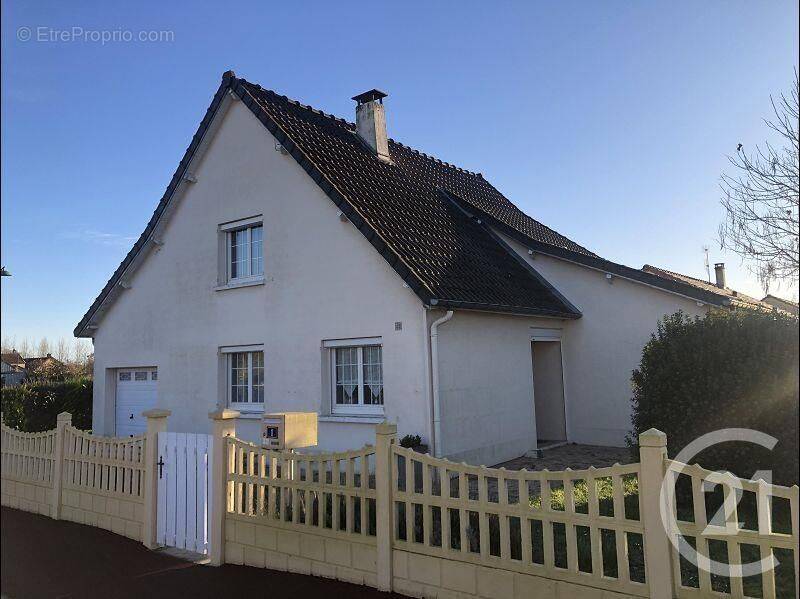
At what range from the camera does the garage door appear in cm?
1482

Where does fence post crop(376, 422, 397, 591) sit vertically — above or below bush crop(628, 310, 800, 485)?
below

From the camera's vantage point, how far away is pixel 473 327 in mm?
11008

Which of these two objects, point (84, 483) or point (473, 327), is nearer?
point (84, 483)

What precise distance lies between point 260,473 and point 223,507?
0.65 metres

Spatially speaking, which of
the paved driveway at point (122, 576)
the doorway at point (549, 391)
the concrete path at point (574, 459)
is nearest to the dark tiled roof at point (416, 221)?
the doorway at point (549, 391)

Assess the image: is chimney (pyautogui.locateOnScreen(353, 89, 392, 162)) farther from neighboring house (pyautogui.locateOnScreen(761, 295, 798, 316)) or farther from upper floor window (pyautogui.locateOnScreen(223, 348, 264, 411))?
neighboring house (pyautogui.locateOnScreen(761, 295, 798, 316))

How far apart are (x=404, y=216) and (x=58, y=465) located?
7.55 metres

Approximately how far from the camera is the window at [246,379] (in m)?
12.7

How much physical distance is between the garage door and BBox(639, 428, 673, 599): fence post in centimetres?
1281

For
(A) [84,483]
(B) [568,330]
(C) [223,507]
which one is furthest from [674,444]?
(A) [84,483]

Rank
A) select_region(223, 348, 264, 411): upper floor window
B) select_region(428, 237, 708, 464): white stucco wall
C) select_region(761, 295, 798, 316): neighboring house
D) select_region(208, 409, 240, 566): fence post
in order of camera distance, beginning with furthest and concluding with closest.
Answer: select_region(223, 348, 264, 411): upper floor window
select_region(428, 237, 708, 464): white stucco wall
select_region(761, 295, 798, 316): neighboring house
select_region(208, 409, 240, 566): fence post

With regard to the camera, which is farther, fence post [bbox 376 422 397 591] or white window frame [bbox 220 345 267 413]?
white window frame [bbox 220 345 267 413]

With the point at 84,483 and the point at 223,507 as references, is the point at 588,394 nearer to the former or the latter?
the point at 223,507

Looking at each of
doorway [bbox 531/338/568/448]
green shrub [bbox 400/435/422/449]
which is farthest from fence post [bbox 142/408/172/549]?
doorway [bbox 531/338/568/448]
